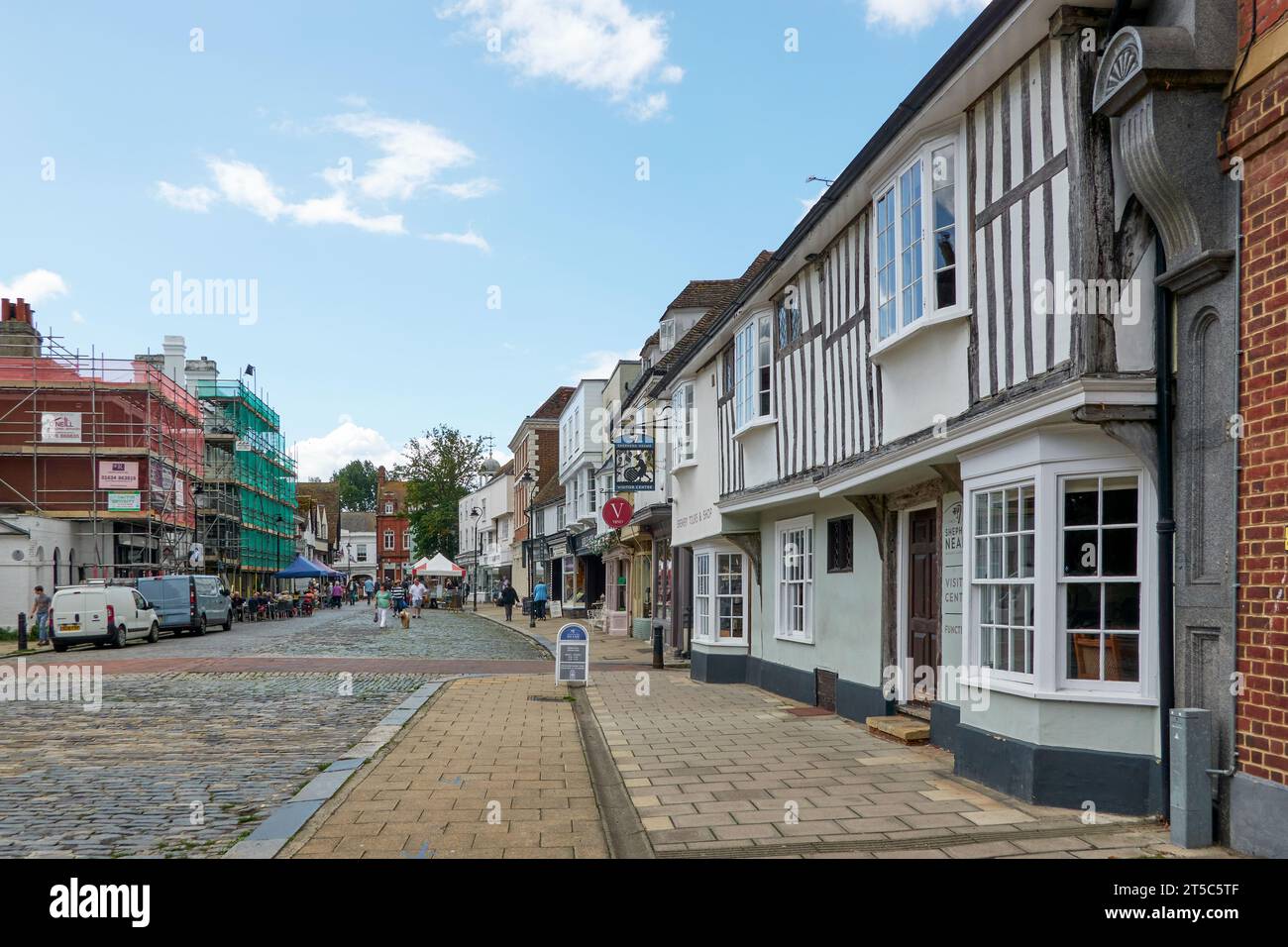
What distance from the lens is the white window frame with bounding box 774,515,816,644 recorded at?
14359mm

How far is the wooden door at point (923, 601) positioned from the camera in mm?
10664

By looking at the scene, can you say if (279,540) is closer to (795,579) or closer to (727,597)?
(727,597)

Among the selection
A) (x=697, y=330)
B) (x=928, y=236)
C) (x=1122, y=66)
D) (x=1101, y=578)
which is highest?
(x=697, y=330)

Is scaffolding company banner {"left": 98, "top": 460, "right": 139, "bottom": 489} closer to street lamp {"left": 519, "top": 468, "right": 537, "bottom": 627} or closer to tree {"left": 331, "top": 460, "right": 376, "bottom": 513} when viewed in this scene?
street lamp {"left": 519, "top": 468, "right": 537, "bottom": 627}

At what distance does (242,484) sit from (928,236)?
49.5 m

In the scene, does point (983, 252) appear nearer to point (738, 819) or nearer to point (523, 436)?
point (738, 819)

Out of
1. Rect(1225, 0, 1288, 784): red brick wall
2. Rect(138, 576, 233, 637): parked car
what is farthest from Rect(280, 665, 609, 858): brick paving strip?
Rect(138, 576, 233, 637): parked car

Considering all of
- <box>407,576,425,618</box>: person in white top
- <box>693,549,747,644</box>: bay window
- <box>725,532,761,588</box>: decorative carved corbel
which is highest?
<box>725,532,761,588</box>: decorative carved corbel

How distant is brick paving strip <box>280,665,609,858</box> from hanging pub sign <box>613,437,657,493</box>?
11.2 m

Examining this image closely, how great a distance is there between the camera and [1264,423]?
5.97 m

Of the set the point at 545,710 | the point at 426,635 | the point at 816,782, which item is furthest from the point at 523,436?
the point at 816,782

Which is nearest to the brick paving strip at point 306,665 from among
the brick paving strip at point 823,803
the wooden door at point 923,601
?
the brick paving strip at point 823,803

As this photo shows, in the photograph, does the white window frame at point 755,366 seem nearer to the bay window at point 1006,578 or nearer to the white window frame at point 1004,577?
the white window frame at point 1004,577

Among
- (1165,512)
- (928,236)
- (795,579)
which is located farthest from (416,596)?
(1165,512)
